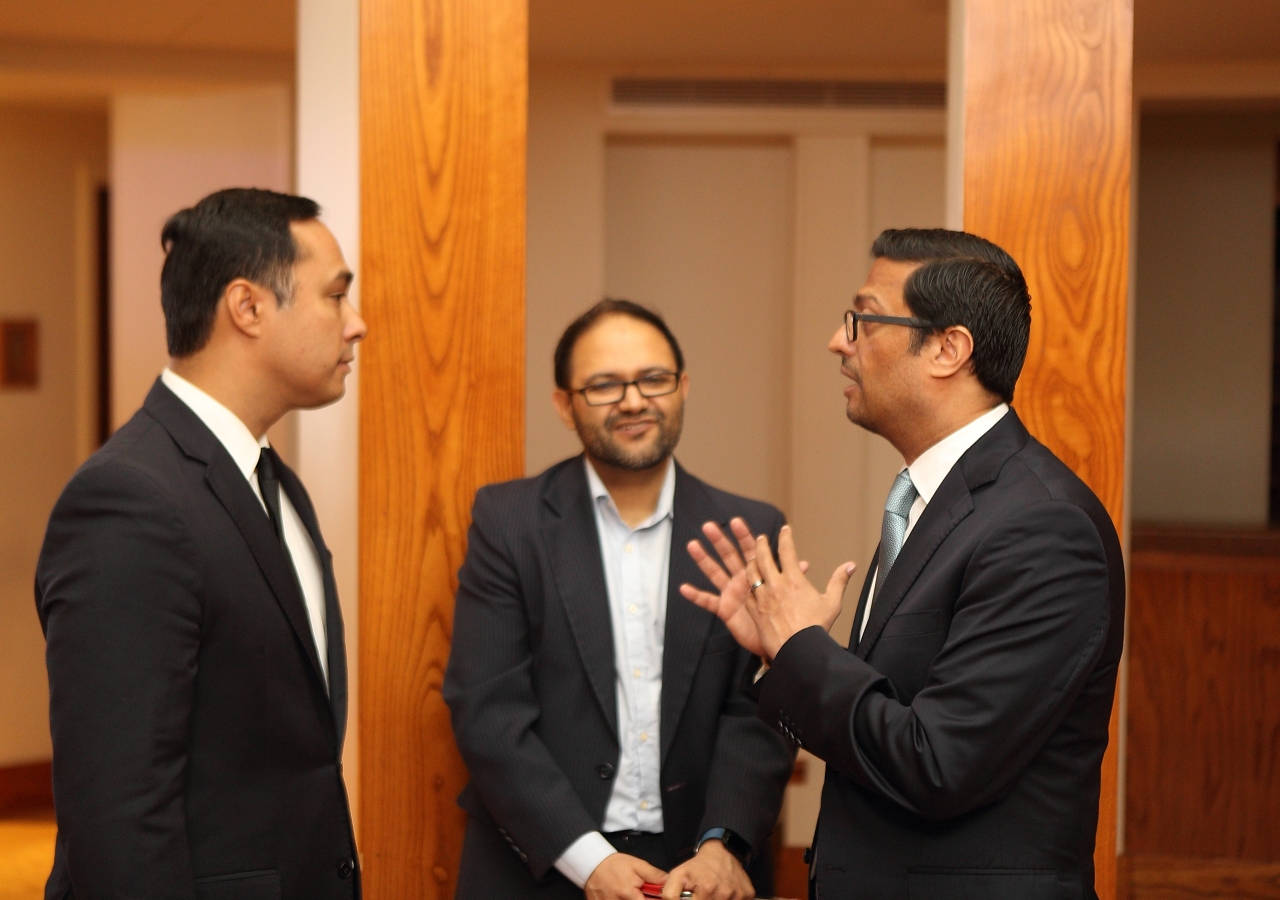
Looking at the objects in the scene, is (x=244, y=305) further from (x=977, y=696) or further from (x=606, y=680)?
(x=977, y=696)

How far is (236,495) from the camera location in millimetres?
1673

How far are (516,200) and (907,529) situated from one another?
109 cm

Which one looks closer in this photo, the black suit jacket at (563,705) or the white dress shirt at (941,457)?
the white dress shirt at (941,457)

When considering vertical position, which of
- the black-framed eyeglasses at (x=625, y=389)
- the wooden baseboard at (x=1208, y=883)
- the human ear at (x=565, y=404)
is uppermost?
the black-framed eyeglasses at (x=625, y=389)

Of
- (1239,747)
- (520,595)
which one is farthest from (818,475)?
(520,595)

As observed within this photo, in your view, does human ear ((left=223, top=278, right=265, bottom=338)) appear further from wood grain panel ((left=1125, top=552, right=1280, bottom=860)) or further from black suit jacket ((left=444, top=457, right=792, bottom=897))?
wood grain panel ((left=1125, top=552, right=1280, bottom=860))

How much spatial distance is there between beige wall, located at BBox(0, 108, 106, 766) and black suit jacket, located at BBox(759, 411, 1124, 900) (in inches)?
190

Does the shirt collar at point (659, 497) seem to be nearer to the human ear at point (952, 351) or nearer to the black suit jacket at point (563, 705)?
the black suit jacket at point (563, 705)

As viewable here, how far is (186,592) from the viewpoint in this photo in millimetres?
1515

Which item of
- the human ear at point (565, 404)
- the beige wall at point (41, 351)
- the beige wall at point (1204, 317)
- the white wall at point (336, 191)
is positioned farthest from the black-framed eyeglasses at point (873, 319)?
the beige wall at point (41, 351)

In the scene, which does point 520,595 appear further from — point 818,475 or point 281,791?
point 818,475

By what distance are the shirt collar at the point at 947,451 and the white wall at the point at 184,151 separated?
11.3 ft

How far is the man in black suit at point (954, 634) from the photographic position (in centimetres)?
154

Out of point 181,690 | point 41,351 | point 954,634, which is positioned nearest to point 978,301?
point 954,634
